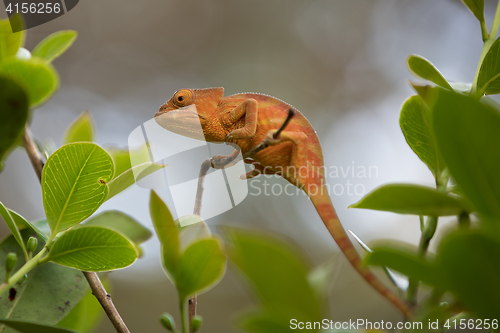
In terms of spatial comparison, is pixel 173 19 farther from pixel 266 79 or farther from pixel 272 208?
pixel 272 208

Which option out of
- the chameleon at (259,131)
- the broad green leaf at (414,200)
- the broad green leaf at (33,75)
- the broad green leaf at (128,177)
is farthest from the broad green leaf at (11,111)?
the chameleon at (259,131)

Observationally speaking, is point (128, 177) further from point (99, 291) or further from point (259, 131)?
point (259, 131)

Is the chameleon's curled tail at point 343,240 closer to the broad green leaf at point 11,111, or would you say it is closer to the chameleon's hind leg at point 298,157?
the chameleon's hind leg at point 298,157

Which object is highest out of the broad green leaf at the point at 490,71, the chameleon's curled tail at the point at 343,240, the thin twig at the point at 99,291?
the broad green leaf at the point at 490,71

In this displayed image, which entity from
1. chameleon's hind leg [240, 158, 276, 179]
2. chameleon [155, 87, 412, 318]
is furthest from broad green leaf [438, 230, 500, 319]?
chameleon's hind leg [240, 158, 276, 179]

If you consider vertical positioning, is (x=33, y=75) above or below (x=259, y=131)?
above

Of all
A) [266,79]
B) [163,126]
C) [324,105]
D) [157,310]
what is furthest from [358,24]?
[163,126]

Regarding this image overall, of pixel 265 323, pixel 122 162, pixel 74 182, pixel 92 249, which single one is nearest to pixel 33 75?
pixel 74 182
